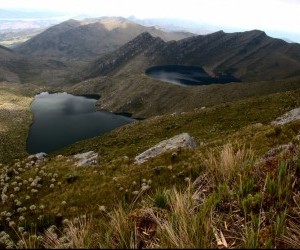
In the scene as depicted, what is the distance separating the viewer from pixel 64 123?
146m

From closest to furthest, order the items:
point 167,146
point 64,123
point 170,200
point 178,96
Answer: point 170,200
point 167,146
point 64,123
point 178,96

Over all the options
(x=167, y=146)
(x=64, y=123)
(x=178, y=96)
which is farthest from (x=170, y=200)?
(x=178, y=96)

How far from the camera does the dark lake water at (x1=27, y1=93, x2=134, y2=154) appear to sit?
121000 millimetres

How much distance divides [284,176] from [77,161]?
80.8 feet

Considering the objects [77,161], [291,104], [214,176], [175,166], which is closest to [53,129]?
[291,104]

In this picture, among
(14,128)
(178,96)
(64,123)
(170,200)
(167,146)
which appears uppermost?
(170,200)

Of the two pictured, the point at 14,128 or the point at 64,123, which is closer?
the point at 14,128

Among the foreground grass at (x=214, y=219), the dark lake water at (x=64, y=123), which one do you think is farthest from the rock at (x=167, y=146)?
the dark lake water at (x=64, y=123)

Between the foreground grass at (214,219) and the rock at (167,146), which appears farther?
the rock at (167,146)

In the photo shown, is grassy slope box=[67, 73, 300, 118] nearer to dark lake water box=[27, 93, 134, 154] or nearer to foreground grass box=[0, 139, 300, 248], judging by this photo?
dark lake water box=[27, 93, 134, 154]

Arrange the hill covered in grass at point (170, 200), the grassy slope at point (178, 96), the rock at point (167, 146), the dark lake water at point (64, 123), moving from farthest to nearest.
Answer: the grassy slope at point (178, 96) → the dark lake water at point (64, 123) → the rock at point (167, 146) → the hill covered in grass at point (170, 200)

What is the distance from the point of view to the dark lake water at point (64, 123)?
397 ft

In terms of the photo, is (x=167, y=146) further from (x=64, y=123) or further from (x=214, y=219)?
(x=64, y=123)

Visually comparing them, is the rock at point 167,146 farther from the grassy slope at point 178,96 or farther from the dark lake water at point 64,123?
the grassy slope at point 178,96
